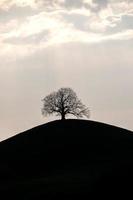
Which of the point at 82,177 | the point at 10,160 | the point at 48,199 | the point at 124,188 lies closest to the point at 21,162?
the point at 10,160

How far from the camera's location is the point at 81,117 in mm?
100562

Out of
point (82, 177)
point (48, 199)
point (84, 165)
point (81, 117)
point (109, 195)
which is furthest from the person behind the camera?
point (81, 117)

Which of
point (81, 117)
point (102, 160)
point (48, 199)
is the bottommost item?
point (48, 199)

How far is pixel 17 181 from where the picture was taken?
259 feet

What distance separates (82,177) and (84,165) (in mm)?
7488

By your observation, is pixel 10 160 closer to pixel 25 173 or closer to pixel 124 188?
pixel 25 173

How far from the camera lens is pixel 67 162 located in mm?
84875

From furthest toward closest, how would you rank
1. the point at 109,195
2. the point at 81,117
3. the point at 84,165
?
the point at 81,117 < the point at 84,165 < the point at 109,195

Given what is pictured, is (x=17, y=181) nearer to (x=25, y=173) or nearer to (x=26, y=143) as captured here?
(x=25, y=173)

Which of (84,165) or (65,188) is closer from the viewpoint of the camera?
(65,188)

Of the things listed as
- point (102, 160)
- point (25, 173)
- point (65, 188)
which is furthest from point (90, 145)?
point (65, 188)

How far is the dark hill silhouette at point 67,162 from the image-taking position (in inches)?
2566

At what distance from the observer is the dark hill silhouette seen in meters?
65.2

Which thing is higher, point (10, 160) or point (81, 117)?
point (81, 117)
